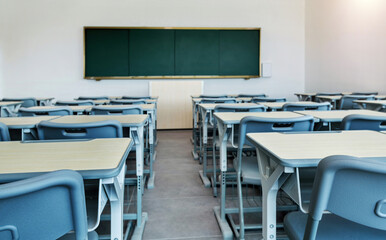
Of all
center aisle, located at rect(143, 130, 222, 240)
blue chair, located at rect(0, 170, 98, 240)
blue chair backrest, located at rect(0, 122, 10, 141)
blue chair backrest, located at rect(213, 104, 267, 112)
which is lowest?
center aisle, located at rect(143, 130, 222, 240)

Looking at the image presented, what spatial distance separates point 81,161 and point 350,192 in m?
0.81

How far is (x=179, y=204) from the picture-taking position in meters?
2.47

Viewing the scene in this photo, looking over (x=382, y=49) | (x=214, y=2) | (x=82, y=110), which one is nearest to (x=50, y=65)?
(x=214, y=2)

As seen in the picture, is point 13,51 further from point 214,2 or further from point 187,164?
point 187,164

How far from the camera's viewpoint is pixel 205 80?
7.05 meters

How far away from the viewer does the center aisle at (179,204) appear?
2.01 metres

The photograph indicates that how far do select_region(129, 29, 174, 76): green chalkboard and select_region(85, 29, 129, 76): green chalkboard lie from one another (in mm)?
180

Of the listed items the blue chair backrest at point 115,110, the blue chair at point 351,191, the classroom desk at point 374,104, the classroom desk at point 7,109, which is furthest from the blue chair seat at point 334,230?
the classroom desk at point 7,109

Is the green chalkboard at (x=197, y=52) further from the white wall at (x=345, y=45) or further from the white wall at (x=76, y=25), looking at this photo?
the white wall at (x=345, y=45)

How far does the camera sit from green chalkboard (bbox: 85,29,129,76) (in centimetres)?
663

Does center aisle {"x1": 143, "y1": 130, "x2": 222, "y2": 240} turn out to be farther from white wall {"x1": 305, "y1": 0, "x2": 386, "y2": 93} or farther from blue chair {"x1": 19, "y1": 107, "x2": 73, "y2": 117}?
white wall {"x1": 305, "y1": 0, "x2": 386, "y2": 93}

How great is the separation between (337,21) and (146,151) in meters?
4.77

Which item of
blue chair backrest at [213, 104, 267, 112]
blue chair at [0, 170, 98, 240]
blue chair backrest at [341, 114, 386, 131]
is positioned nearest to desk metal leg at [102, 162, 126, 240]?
blue chair at [0, 170, 98, 240]

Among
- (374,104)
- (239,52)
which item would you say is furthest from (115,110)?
(239,52)
